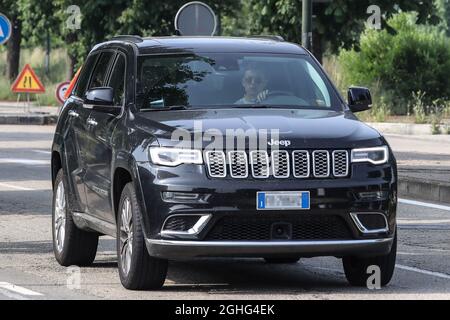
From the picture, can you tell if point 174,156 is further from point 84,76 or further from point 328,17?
point 328,17

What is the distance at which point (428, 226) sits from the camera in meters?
14.9

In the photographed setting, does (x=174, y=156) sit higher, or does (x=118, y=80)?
(x=118, y=80)

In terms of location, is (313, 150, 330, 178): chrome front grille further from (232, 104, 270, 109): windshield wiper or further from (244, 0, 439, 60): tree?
(244, 0, 439, 60): tree

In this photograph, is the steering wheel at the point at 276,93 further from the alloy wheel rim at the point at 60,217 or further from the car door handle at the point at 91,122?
the alloy wheel rim at the point at 60,217

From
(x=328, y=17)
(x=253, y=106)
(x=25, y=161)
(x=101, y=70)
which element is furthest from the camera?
(x=328, y=17)

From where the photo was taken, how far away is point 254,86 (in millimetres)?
11039

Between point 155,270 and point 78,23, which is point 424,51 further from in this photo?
point 155,270

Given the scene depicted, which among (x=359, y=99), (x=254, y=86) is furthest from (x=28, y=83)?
(x=254, y=86)

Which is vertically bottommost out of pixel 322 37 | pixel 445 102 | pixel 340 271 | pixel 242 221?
pixel 445 102

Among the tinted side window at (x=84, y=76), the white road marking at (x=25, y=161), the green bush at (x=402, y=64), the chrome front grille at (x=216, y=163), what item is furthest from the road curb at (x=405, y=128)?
the chrome front grille at (x=216, y=163)

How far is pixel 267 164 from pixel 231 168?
0.78 feet

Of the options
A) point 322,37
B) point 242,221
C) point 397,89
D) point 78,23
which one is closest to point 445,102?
point 397,89

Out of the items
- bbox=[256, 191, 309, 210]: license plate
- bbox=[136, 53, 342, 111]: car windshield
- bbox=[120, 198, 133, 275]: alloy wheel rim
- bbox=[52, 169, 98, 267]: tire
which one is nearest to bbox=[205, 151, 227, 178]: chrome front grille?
bbox=[256, 191, 309, 210]: license plate

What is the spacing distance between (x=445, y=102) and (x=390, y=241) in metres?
24.5
